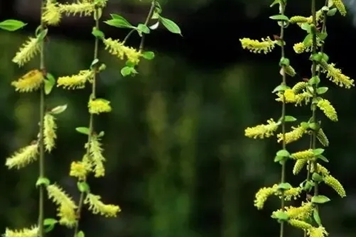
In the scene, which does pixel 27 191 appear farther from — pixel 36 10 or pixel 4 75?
pixel 36 10

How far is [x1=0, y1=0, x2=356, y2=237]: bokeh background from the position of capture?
1.39 meters

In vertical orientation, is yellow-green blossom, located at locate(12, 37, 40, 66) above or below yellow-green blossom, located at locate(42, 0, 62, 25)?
below

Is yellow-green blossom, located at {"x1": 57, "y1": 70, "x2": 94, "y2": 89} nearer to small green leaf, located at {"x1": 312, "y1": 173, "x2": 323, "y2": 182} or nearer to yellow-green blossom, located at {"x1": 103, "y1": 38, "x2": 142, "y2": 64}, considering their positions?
yellow-green blossom, located at {"x1": 103, "y1": 38, "x2": 142, "y2": 64}

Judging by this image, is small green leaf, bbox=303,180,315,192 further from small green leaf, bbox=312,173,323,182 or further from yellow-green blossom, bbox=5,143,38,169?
yellow-green blossom, bbox=5,143,38,169

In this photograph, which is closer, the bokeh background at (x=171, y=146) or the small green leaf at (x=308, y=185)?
the small green leaf at (x=308, y=185)

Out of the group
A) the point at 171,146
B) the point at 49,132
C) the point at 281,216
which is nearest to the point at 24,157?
the point at 49,132

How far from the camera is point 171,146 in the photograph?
1.41m

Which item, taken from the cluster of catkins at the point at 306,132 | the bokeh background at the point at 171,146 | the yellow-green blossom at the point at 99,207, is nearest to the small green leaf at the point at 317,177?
the cluster of catkins at the point at 306,132

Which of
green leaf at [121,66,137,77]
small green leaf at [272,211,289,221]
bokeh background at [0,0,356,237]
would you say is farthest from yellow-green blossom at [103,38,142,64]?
bokeh background at [0,0,356,237]

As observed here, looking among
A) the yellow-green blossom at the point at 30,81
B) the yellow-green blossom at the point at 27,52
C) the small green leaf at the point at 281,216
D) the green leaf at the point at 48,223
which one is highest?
the yellow-green blossom at the point at 27,52

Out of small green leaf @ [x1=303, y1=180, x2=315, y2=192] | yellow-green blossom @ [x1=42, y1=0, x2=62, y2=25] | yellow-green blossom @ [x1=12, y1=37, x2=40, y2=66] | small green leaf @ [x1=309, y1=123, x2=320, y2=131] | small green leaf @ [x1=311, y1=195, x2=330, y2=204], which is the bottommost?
small green leaf @ [x1=311, y1=195, x2=330, y2=204]

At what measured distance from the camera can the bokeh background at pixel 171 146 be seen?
1.39 metres

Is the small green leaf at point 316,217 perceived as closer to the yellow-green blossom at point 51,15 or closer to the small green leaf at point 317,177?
the small green leaf at point 317,177

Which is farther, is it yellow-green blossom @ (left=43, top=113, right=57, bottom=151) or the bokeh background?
the bokeh background
